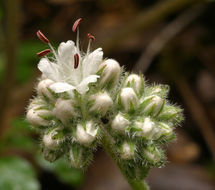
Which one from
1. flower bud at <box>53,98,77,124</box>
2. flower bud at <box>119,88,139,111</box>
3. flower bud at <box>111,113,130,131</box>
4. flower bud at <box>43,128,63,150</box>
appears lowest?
flower bud at <box>111,113,130,131</box>

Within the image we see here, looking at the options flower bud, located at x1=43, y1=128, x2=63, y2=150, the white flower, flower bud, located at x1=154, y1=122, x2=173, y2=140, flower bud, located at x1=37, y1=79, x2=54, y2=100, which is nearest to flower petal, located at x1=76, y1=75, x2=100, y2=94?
the white flower

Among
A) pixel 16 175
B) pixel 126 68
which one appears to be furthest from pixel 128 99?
pixel 126 68

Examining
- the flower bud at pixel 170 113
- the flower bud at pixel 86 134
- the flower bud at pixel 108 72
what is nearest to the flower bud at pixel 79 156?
the flower bud at pixel 86 134

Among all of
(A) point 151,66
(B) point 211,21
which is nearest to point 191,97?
(A) point 151,66

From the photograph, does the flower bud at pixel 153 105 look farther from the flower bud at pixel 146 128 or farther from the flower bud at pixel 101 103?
the flower bud at pixel 101 103

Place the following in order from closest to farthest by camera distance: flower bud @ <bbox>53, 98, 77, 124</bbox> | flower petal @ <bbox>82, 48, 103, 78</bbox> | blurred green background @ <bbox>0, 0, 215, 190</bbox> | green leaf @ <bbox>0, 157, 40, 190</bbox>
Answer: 1. flower bud @ <bbox>53, 98, 77, 124</bbox>
2. flower petal @ <bbox>82, 48, 103, 78</bbox>
3. green leaf @ <bbox>0, 157, 40, 190</bbox>
4. blurred green background @ <bbox>0, 0, 215, 190</bbox>

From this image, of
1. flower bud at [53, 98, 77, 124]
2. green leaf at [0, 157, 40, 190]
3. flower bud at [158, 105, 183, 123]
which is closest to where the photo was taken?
flower bud at [53, 98, 77, 124]

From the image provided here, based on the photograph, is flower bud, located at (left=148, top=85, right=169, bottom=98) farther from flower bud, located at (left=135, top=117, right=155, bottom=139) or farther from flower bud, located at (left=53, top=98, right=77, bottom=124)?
flower bud, located at (left=53, top=98, right=77, bottom=124)

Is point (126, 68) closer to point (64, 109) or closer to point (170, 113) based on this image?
point (170, 113)
